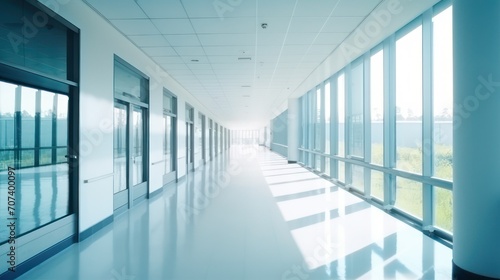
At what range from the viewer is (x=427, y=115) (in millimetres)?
4148

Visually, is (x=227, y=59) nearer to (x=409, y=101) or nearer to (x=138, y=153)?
(x=138, y=153)

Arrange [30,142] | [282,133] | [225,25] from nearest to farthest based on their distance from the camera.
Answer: [225,25] < [30,142] < [282,133]

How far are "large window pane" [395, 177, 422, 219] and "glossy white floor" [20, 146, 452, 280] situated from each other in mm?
366

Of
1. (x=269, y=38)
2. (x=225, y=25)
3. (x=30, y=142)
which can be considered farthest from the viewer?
(x=30, y=142)

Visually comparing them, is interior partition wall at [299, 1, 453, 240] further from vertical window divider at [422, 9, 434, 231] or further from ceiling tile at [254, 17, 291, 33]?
ceiling tile at [254, 17, 291, 33]

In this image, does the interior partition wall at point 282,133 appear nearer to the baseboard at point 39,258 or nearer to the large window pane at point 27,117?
the large window pane at point 27,117

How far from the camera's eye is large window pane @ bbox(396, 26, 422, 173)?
4449 mm

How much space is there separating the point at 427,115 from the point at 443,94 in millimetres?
367

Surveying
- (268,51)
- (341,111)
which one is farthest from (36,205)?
(341,111)

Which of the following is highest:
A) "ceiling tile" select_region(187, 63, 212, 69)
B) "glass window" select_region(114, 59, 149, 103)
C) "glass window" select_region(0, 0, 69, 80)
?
"ceiling tile" select_region(187, 63, 212, 69)

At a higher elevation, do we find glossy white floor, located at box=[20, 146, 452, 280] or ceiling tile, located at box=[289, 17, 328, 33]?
ceiling tile, located at box=[289, 17, 328, 33]

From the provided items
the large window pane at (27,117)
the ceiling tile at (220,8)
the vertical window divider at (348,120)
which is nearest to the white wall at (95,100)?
the large window pane at (27,117)

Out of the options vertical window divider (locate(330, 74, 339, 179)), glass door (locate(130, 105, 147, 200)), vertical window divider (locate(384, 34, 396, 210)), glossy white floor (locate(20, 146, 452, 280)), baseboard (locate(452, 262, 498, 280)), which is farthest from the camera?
vertical window divider (locate(330, 74, 339, 179))

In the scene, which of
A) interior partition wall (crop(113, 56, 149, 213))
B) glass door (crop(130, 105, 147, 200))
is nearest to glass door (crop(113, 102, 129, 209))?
interior partition wall (crop(113, 56, 149, 213))
